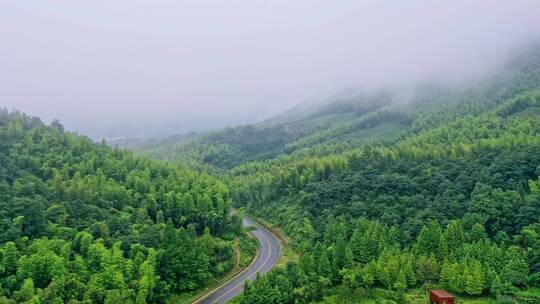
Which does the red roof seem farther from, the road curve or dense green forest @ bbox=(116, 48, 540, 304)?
the road curve

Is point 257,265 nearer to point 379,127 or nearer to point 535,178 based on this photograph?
point 535,178

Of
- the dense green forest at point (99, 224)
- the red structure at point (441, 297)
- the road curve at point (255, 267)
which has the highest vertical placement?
the dense green forest at point (99, 224)

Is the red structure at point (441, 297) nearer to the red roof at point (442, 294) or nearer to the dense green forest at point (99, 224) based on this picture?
the red roof at point (442, 294)

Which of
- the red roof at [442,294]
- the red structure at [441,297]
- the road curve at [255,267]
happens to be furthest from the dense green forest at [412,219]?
the road curve at [255,267]

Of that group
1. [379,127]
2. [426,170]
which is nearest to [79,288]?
[426,170]

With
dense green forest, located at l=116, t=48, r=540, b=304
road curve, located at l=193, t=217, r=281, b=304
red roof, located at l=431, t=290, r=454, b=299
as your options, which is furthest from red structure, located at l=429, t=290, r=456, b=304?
road curve, located at l=193, t=217, r=281, b=304

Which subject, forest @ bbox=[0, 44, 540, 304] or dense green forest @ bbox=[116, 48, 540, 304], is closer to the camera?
forest @ bbox=[0, 44, 540, 304]
